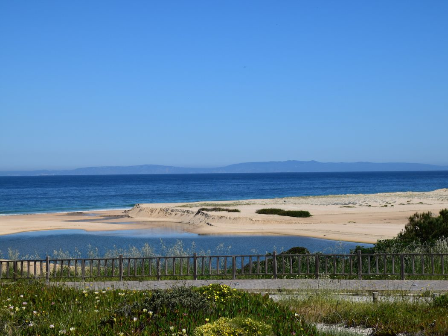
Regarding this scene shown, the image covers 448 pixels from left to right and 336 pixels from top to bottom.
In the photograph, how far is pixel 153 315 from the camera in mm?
10641

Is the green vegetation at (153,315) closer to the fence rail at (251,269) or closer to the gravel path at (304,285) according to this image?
the gravel path at (304,285)

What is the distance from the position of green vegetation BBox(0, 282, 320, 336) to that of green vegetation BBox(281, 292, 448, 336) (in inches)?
62.7

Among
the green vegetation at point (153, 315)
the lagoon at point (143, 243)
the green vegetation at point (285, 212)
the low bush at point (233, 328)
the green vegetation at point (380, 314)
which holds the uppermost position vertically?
the low bush at point (233, 328)

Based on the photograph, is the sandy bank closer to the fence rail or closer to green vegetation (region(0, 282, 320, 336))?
the fence rail

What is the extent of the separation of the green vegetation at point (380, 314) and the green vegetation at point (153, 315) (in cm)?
159

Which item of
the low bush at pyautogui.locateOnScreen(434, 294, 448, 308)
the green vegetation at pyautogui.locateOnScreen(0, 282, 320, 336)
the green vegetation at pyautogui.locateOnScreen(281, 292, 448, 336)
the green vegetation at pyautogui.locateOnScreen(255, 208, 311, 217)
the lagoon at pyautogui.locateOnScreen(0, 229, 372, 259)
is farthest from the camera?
the green vegetation at pyautogui.locateOnScreen(255, 208, 311, 217)

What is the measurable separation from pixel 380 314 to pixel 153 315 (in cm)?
536

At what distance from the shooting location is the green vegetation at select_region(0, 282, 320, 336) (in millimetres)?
9688

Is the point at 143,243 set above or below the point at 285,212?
below

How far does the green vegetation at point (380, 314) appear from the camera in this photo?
11.4m

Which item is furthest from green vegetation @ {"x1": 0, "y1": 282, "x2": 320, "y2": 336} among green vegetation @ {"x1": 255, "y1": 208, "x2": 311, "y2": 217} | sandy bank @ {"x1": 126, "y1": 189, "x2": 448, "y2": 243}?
green vegetation @ {"x1": 255, "y1": 208, "x2": 311, "y2": 217}

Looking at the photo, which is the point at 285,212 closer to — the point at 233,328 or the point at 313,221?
the point at 313,221

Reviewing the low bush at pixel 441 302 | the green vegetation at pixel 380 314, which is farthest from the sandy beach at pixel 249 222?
the green vegetation at pixel 380 314

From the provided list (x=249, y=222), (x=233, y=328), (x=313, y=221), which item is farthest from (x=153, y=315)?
(x=313, y=221)
